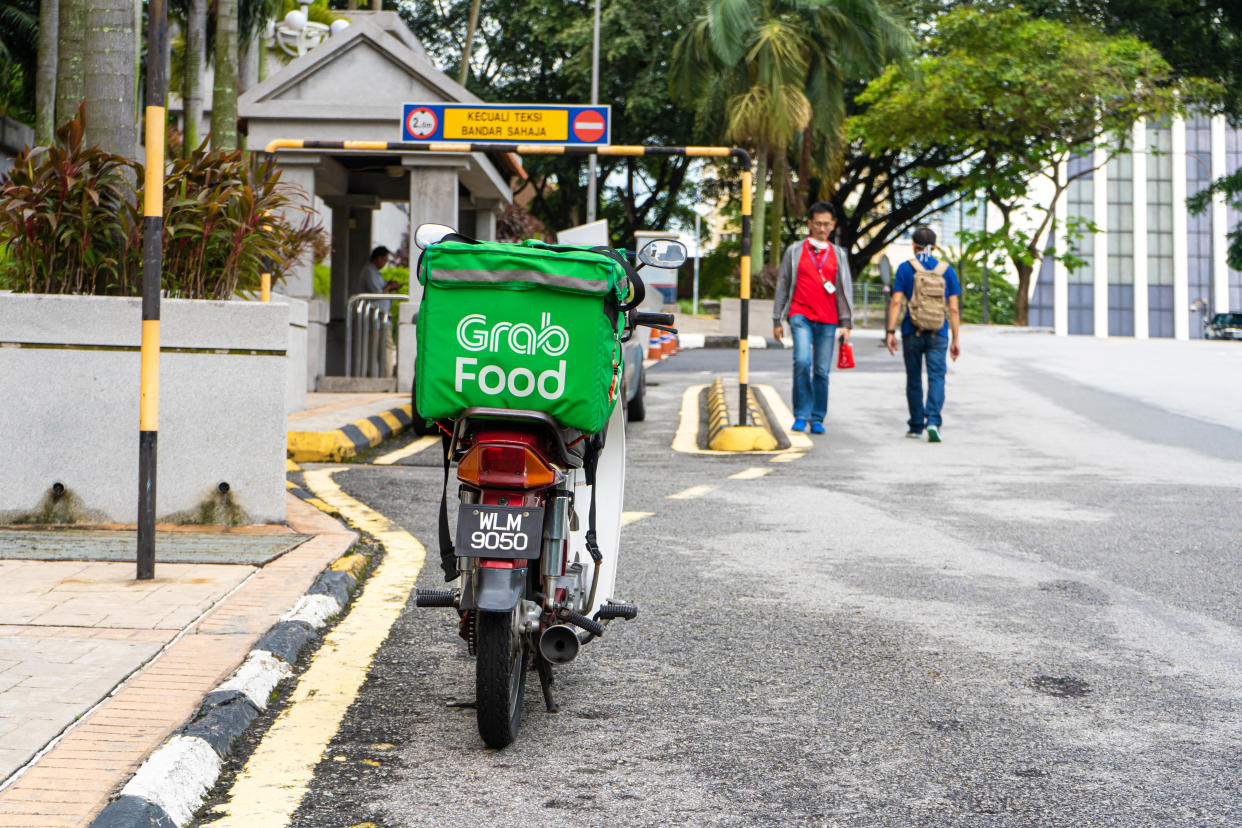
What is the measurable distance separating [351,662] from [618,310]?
1.64m

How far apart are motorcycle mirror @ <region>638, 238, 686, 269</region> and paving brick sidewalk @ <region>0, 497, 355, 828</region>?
1818 millimetres

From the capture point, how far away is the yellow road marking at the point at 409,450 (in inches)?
418

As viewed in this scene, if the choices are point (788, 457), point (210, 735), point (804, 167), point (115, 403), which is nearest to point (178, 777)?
point (210, 735)

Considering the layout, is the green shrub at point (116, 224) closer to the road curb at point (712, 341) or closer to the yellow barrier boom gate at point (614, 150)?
the yellow barrier boom gate at point (614, 150)

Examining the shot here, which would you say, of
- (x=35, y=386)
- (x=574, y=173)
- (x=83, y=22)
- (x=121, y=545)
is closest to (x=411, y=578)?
(x=121, y=545)

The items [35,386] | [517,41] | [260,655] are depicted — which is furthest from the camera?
Result: [517,41]

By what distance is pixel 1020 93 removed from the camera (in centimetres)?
3744

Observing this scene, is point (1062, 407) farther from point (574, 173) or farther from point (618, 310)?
point (574, 173)

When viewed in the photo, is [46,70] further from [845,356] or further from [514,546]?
[514,546]

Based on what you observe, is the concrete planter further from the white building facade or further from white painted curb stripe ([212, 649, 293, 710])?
the white building facade

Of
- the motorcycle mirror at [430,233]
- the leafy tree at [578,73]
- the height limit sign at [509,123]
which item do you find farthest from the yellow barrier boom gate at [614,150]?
the leafy tree at [578,73]

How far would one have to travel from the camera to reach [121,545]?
6289mm

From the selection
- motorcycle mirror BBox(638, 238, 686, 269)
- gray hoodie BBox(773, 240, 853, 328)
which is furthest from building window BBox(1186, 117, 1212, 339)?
motorcycle mirror BBox(638, 238, 686, 269)

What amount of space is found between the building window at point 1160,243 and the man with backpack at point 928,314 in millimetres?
81424
